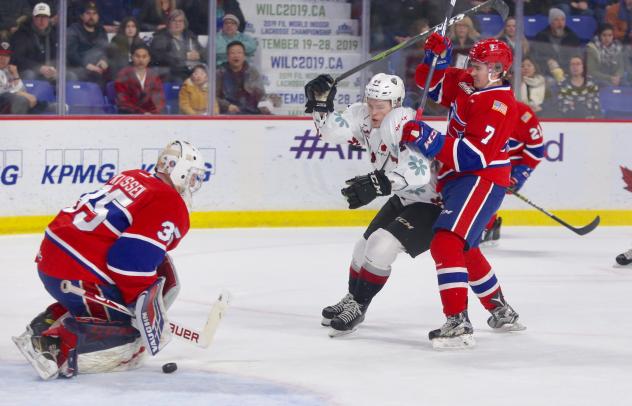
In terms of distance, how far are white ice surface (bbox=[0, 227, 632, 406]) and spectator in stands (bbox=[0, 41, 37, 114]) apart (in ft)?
2.52

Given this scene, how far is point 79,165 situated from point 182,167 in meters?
3.48

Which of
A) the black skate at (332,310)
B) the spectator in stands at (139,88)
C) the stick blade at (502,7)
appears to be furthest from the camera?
the spectator in stands at (139,88)

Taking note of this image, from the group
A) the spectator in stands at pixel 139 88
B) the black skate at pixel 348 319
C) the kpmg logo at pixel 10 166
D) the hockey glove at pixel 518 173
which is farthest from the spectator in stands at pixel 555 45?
the black skate at pixel 348 319

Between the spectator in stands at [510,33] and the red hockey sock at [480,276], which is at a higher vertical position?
the spectator in stands at [510,33]

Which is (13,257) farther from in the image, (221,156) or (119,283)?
(119,283)

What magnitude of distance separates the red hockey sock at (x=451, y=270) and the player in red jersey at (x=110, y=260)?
3.15 ft

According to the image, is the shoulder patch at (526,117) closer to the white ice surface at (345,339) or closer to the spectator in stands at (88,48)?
the white ice surface at (345,339)

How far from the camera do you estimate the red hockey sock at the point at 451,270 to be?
15.3ft

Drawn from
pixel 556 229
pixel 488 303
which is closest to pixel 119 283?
pixel 488 303

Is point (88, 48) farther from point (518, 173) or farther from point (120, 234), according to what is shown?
point (120, 234)

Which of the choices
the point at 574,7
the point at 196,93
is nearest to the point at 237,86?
the point at 196,93

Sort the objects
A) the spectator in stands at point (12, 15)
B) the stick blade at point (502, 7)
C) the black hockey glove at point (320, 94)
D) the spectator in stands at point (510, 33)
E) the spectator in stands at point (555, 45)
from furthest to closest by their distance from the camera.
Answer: the spectator in stands at point (555, 45) < the spectator in stands at point (510, 33) < the spectator in stands at point (12, 15) < the stick blade at point (502, 7) < the black hockey glove at point (320, 94)

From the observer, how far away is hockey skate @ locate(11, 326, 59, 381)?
4062 millimetres

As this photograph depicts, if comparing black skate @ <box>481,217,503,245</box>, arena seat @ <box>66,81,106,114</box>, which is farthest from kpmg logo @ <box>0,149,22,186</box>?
black skate @ <box>481,217,503,245</box>
